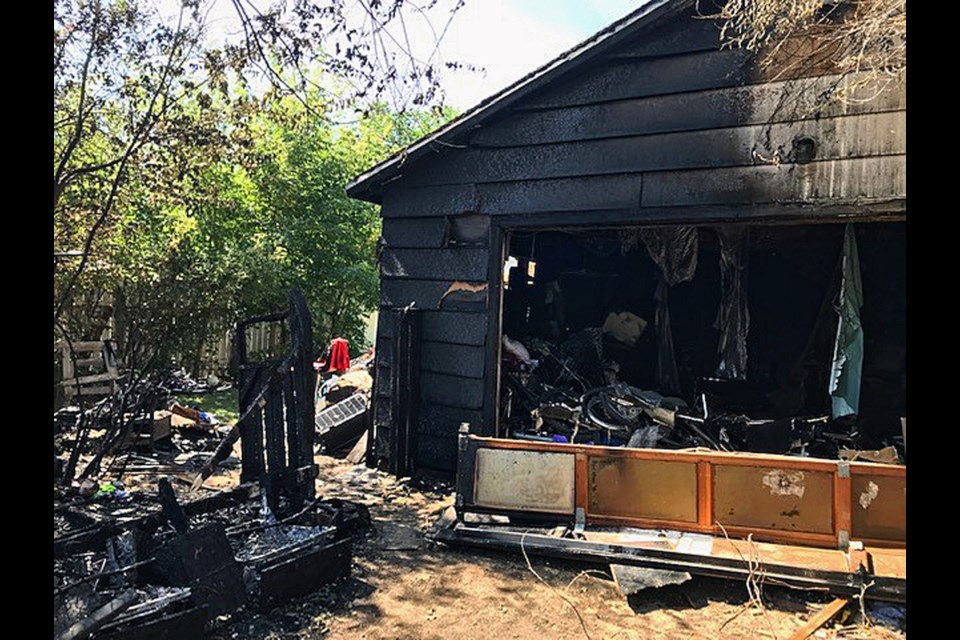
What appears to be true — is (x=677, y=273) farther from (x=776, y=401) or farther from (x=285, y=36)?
(x=285, y=36)

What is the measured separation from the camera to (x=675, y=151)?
18.7 feet

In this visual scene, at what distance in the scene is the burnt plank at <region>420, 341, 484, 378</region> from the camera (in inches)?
259

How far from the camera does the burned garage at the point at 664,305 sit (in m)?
4.68

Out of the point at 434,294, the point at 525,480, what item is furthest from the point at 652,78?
the point at 525,480

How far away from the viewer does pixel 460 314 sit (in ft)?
21.9

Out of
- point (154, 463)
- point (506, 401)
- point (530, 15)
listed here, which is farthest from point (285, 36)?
point (154, 463)

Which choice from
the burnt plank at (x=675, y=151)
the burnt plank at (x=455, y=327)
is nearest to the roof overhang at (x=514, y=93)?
the burnt plank at (x=675, y=151)

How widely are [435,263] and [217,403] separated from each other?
23.4ft

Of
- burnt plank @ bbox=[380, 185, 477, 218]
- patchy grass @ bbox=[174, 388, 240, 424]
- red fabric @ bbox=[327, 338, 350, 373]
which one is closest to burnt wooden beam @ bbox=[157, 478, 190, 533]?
burnt plank @ bbox=[380, 185, 477, 218]

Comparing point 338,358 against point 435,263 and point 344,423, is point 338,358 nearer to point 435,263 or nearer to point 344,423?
point 344,423

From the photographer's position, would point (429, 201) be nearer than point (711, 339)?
Yes

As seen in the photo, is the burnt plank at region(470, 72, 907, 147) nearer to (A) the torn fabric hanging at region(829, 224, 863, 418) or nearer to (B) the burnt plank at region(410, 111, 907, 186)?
(B) the burnt plank at region(410, 111, 907, 186)
